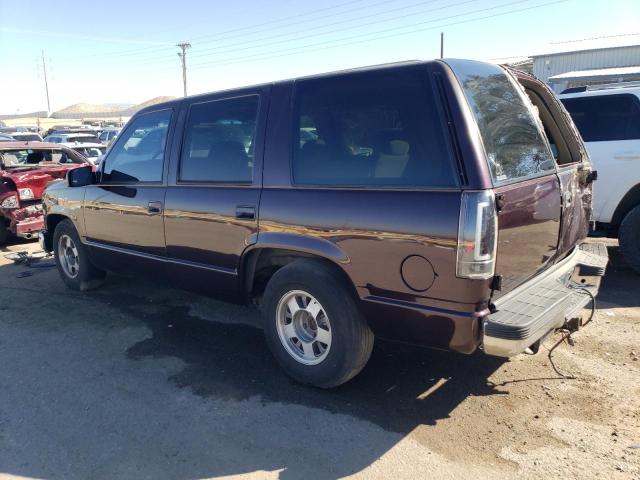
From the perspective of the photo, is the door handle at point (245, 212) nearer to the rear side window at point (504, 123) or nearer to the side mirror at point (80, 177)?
the rear side window at point (504, 123)

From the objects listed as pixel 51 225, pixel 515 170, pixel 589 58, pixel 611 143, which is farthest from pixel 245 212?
pixel 589 58

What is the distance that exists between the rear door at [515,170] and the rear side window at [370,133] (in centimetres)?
26

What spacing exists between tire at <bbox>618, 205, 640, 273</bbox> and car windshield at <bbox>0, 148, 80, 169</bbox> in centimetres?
859

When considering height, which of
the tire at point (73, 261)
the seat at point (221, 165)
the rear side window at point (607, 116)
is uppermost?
the rear side window at point (607, 116)

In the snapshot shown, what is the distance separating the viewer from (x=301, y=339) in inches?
141

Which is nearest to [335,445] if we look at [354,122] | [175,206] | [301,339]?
[301,339]

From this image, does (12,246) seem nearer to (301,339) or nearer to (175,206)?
(175,206)

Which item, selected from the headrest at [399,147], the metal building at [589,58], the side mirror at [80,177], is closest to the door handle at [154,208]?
the side mirror at [80,177]

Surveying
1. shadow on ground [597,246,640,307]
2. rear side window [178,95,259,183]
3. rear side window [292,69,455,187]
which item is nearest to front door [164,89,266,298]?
rear side window [178,95,259,183]

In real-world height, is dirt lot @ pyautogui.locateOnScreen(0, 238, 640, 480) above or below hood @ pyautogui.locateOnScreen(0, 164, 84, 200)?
below

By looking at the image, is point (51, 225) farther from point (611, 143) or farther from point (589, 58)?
point (589, 58)

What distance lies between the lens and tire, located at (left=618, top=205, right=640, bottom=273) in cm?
563

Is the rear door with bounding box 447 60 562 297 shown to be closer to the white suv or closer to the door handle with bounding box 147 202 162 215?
the door handle with bounding box 147 202 162 215

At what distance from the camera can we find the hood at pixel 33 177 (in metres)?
7.85
